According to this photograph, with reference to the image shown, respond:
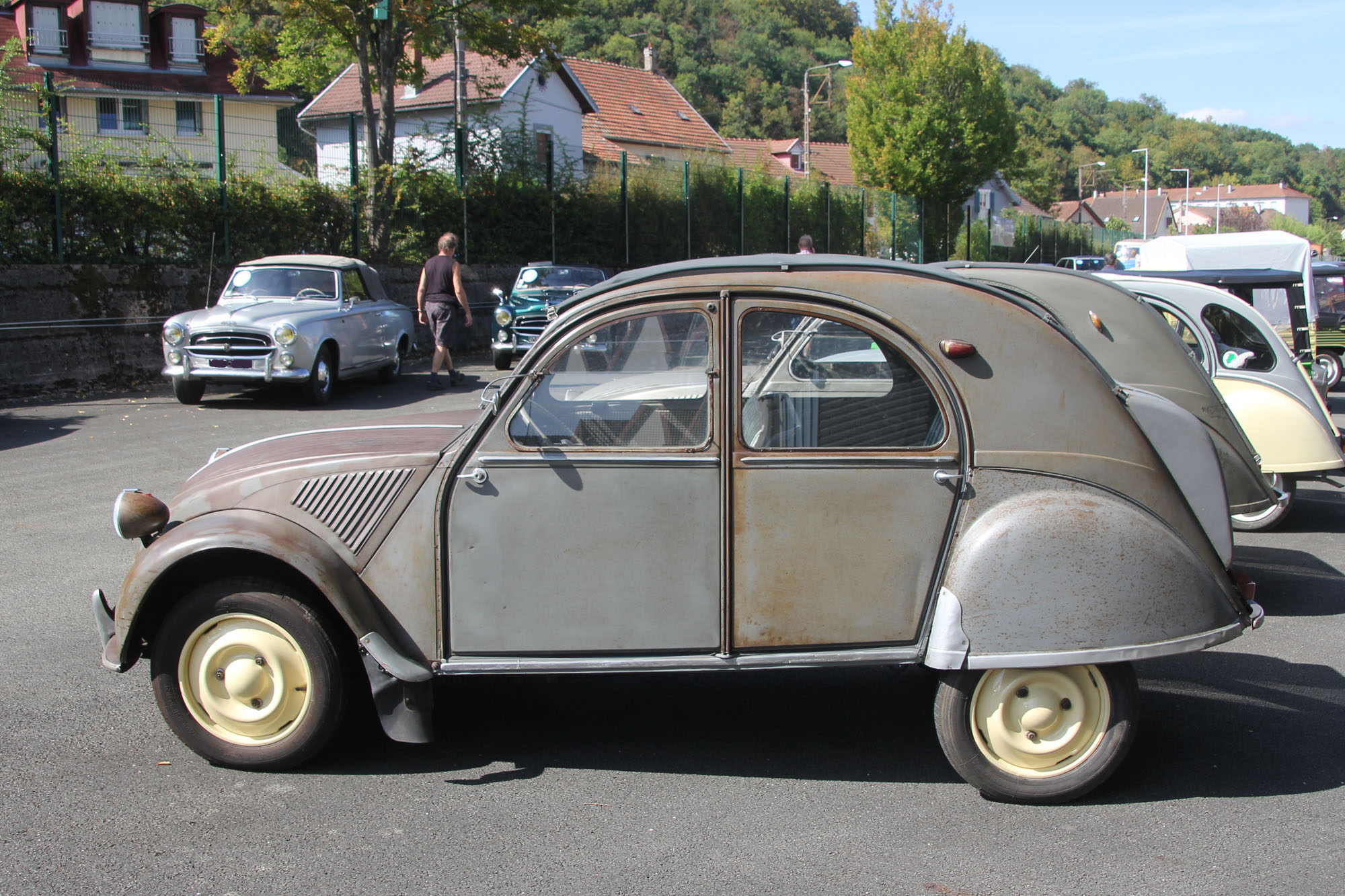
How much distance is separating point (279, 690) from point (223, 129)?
1552cm

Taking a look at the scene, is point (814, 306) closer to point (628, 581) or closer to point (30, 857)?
point (628, 581)

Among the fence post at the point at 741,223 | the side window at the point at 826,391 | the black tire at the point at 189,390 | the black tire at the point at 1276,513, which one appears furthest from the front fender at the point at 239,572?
the fence post at the point at 741,223

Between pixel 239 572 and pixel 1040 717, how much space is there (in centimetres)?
286

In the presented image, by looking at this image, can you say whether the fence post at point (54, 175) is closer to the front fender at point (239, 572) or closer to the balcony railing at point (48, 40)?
the front fender at point (239, 572)

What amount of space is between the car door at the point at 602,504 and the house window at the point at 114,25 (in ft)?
164

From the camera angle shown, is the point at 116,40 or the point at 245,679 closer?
the point at 245,679

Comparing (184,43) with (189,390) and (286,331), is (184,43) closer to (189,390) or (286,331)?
(189,390)

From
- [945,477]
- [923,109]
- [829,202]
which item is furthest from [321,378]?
[923,109]

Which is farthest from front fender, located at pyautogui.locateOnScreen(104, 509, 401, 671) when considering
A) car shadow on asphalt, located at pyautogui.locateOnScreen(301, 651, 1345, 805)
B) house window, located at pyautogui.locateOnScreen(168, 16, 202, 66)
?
house window, located at pyautogui.locateOnScreen(168, 16, 202, 66)

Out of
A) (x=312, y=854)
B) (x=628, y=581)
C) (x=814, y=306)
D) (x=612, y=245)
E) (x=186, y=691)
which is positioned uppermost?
(x=612, y=245)

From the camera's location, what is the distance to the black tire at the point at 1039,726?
146 inches

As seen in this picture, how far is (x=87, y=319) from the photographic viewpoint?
14898mm

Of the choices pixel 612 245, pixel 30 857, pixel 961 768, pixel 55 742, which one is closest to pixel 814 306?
pixel 961 768

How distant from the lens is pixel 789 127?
9788cm
